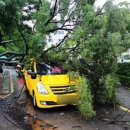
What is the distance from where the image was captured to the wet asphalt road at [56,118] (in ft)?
29.7

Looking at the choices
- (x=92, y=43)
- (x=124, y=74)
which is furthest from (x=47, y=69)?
(x=124, y=74)

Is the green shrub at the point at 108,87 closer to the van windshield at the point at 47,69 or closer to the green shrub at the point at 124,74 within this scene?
the van windshield at the point at 47,69

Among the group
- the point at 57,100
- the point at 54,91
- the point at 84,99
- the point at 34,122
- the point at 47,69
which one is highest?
the point at 47,69

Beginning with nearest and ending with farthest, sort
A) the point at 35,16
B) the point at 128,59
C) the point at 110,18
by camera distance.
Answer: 1. the point at 110,18
2. the point at 35,16
3. the point at 128,59

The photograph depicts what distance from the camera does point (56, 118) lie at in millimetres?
10055

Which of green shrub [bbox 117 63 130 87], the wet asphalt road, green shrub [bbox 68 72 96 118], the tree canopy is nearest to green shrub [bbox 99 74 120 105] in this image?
the tree canopy

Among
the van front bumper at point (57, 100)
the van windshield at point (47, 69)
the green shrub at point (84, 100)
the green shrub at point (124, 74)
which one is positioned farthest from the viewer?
the green shrub at point (124, 74)

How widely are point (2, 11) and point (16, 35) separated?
14.9 feet

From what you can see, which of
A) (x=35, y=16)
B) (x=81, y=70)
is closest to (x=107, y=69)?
(x=81, y=70)

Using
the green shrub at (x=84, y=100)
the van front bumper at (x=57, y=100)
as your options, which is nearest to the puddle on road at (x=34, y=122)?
the van front bumper at (x=57, y=100)

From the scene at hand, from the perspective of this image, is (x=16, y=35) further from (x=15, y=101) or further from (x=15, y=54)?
(x=15, y=101)

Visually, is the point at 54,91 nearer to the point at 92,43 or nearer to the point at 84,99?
the point at 84,99

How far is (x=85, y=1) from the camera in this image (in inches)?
529

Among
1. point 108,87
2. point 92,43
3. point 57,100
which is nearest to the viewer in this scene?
point 108,87
